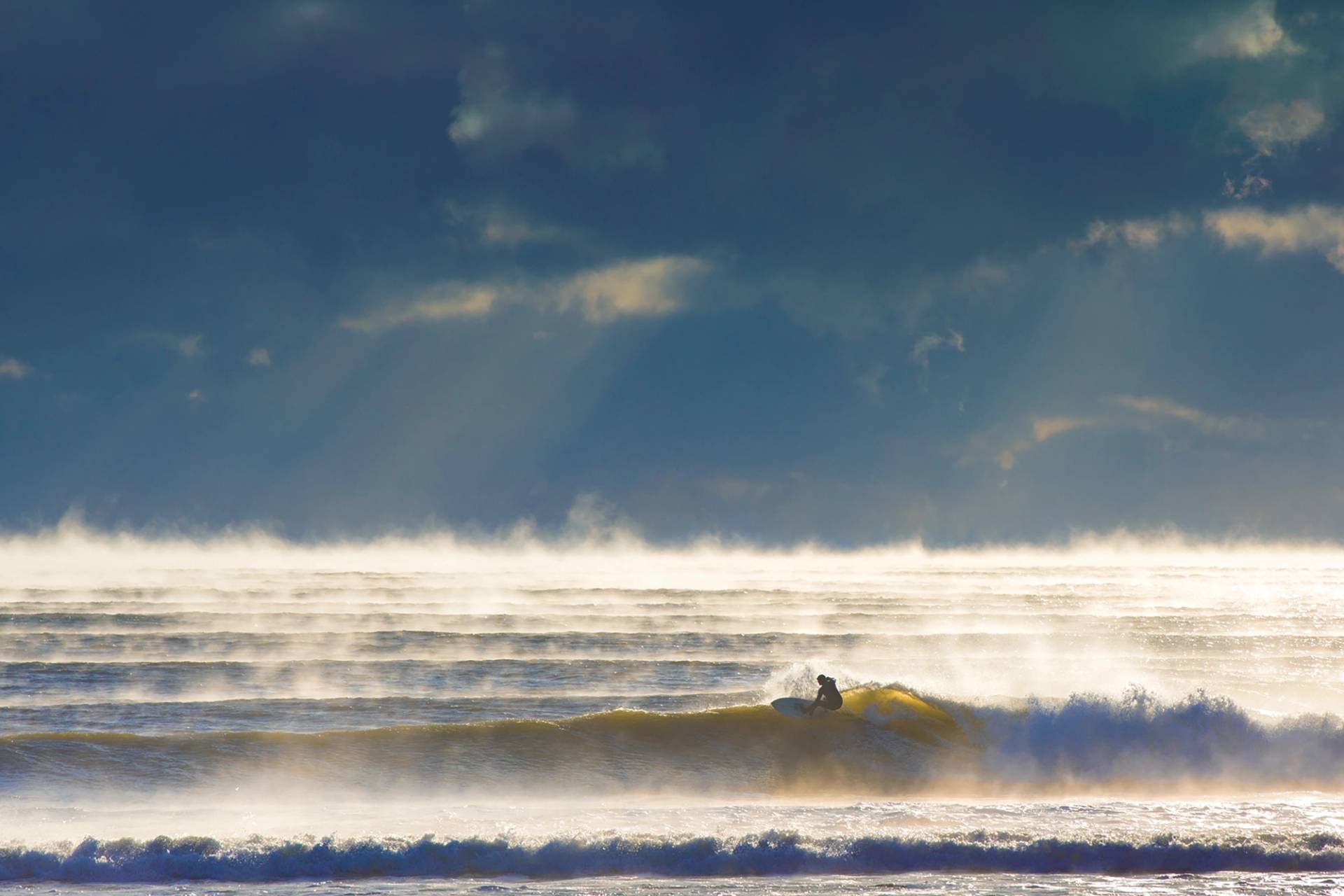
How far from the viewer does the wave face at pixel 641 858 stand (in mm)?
14102

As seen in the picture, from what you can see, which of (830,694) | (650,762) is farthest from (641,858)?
(830,694)

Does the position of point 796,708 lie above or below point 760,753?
above

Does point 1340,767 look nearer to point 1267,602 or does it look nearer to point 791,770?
point 791,770

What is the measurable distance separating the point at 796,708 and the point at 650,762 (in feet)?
13.6

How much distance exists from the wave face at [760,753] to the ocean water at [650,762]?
0.07 metres

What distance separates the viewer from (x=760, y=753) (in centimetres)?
2227

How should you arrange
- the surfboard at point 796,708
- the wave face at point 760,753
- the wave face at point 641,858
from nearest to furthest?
the wave face at point 641,858
the wave face at point 760,753
the surfboard at point 796,708

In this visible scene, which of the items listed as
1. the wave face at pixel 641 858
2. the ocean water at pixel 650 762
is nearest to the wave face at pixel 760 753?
the ocean water at pixel 650 762

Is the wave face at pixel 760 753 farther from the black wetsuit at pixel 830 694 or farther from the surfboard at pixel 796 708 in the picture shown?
the black wetsuit at pixel 830 694

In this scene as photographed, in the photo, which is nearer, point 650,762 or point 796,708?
point 650,762

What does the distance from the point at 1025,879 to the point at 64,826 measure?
14.0 metres

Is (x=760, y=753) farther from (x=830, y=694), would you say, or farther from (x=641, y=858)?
(x=641, y=858)

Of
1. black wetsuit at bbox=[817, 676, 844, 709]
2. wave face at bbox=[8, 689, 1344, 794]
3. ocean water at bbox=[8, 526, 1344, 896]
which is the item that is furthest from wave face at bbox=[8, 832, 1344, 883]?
black wetsuit at bbox=[817, 676, 844, 709]

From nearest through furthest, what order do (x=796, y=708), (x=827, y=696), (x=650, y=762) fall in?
(x=650, y=762) → (x=827, y=696) → (x=796, y=708)
